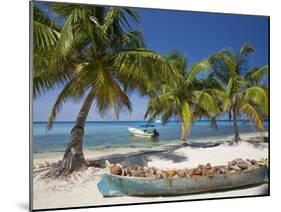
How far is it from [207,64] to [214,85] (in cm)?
25

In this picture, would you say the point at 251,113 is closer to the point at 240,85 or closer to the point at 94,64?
the point at 240,85

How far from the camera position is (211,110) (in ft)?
Result: 17.8

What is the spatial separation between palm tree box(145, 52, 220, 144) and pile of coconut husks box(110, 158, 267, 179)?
35cm

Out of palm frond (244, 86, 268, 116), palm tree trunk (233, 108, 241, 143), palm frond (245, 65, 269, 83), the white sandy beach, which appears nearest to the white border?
the white sandy beach

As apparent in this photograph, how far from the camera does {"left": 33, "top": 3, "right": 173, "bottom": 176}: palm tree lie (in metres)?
4.84

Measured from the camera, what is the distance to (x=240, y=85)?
5562 mm

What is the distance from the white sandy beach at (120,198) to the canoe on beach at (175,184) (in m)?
0.05

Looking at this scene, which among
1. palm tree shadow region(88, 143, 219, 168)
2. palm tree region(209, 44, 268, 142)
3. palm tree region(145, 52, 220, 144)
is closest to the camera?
palm tree shadow region(88, 143, 219, 168)

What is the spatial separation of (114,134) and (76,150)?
42 centimetres

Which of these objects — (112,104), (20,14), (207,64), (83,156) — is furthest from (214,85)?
(20,14)

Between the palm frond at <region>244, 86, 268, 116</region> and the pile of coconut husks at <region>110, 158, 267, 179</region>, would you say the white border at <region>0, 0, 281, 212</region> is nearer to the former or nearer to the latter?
the pile of coconut husks at <region>110, 158, 267, 179</region>

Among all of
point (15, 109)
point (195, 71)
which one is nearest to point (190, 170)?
point (195, 71)

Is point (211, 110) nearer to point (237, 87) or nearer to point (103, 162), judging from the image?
point (237, 87)

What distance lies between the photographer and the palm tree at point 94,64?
4844 mm
